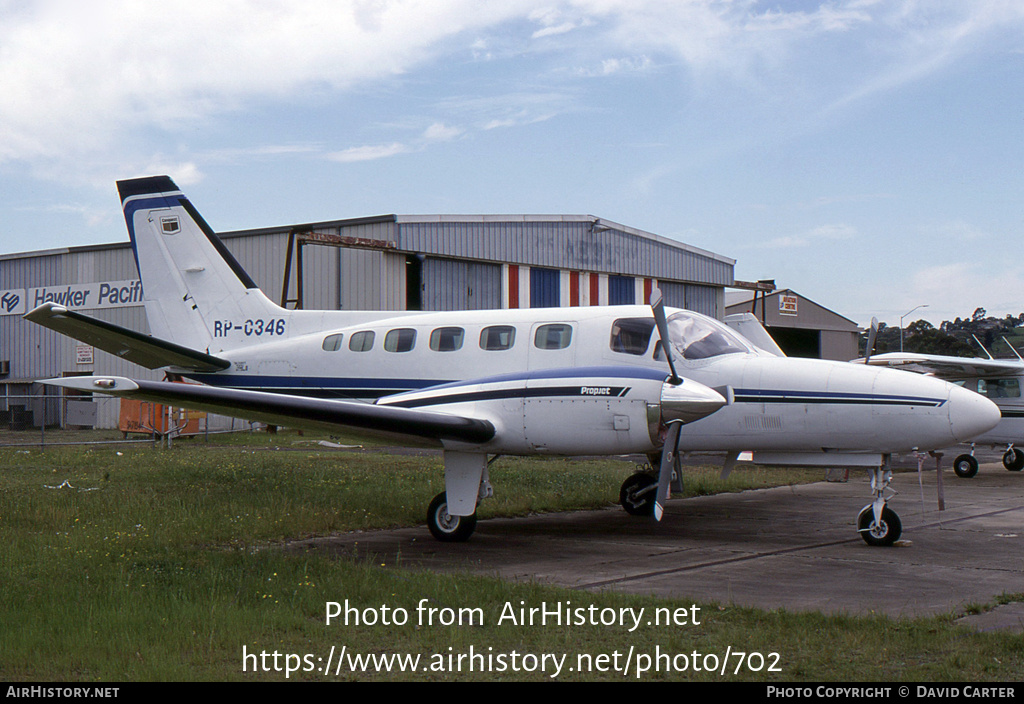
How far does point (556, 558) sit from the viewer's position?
9.67 meters

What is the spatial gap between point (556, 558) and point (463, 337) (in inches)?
145

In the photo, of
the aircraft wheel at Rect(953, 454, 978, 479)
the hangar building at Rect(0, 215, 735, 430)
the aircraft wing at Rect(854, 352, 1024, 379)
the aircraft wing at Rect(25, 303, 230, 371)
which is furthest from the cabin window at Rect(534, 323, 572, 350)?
the hangar building at Rect(0, 215, 735, 430)

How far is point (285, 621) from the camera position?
6582 mm

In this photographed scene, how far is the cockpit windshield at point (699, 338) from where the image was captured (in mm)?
11211

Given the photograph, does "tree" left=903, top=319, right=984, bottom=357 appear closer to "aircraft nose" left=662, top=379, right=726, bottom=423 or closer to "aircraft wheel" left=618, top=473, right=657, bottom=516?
"aircraft wheel" left=618, top=473, right=657, bottom=516

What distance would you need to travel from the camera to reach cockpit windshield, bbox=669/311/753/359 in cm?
1121

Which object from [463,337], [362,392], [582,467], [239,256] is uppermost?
[239,256]

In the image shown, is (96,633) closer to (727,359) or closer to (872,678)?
(872,678)

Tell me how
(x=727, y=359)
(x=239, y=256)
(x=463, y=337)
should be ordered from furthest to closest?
(x=239, y=256), (x=463, y=337), (x=727, y=359)

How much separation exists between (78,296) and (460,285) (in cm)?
1833

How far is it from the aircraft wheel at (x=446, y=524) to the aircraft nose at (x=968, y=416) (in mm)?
5501

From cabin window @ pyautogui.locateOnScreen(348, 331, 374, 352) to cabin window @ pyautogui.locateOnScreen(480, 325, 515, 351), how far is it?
5.73 feet

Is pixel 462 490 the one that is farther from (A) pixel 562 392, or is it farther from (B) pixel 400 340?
(B) pixel 400 340

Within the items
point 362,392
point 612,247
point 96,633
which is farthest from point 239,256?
point 96,633
